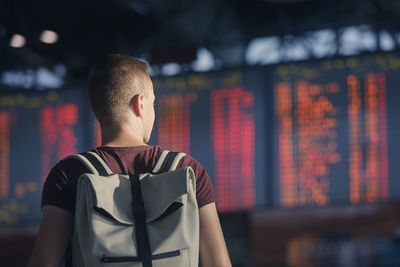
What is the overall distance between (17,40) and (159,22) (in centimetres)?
131

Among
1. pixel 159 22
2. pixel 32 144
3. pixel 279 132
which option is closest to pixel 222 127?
pixel 279 132

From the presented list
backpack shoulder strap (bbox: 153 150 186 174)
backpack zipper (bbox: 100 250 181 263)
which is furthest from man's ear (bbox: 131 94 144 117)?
backpack zipper (bbox: 100 250 181 263)

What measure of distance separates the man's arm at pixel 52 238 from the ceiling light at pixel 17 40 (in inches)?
166

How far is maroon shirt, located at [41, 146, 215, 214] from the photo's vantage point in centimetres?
130

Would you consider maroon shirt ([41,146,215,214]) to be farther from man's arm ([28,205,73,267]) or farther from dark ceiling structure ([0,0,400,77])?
dark ceiling structure ([0,0,400,77])

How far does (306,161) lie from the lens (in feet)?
14.5

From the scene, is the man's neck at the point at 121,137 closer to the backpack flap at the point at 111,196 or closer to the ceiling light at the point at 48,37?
the backpack flap at the point at 111,196

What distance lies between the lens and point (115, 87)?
140 cm

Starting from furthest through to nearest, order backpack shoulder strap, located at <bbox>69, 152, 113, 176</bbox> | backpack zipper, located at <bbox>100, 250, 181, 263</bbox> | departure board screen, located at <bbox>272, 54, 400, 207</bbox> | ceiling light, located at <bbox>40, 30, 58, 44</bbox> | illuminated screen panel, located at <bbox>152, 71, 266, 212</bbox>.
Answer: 1. ceiling light, located at <bbox>40, 30, 58, 44</bbox>
2. illuminated screen panel, located at <bbox>152, 71, 266, 212</bbox>
3. departure board screen, located at <bbox>272, 54, 400, 207</bbox>
4. backpack shoulder strap, located at <bbox>69, 152, 113, 176</bbox>
5. backpack zipper, located at <bbox>100, 250, 181, 263</bbox>

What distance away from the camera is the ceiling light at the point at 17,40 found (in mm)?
5184

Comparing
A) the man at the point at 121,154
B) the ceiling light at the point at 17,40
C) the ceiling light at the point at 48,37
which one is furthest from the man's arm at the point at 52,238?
the ceiling light at the point at 48,37

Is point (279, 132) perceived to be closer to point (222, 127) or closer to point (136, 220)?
point (222, 127)

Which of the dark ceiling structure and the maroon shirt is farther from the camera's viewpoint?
the dark ceiling structure

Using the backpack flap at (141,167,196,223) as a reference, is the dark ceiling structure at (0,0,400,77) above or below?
above
